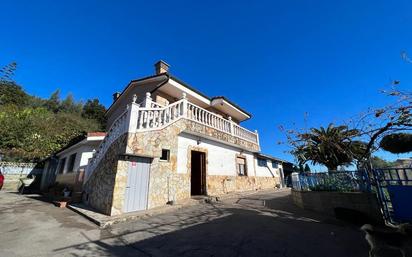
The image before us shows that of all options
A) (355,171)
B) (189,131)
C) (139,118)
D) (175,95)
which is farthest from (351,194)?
(175,95)

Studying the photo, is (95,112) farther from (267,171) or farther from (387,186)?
(387,186)

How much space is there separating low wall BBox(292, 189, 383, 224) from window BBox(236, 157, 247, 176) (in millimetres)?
5287

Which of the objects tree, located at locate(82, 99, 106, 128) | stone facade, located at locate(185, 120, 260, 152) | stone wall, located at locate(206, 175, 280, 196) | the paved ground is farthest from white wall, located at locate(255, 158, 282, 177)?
tree, located at locate(82, 99, 106, 128)

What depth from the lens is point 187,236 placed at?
4863 millimetres

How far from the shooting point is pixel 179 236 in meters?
4.87

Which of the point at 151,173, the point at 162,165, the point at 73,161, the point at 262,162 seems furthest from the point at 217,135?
the point at 73,161

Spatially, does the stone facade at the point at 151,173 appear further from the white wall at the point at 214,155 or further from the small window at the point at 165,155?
the white wall at the point at 214,155

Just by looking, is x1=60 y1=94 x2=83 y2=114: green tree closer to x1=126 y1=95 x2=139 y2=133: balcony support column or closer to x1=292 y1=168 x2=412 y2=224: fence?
x1=126 y1=95 x2=139 y2=133: balcony support column

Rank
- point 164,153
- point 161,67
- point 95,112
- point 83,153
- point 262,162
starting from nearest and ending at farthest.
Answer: point 164,153
point 83,153
point 161,67
point 262,162
point 95,112

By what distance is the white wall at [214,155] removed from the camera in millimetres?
9500

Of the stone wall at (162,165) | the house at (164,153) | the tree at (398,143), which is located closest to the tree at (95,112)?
the house at (164,153)

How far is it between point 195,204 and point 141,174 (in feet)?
9.58

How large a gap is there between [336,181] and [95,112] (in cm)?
4949

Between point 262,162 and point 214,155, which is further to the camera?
point 262,162
